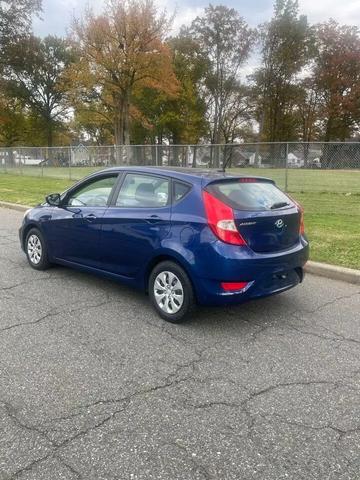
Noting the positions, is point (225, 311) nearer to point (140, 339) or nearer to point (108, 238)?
point (140, 339)

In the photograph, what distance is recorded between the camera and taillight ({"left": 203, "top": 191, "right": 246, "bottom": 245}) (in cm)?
399

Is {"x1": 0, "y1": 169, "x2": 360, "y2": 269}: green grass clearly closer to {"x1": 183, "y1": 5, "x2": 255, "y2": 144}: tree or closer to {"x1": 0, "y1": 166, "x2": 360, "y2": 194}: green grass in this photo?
{"x1": 0, "y1": 166, "x2": 360, "y2": 194}: green grass

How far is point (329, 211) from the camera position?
10.8 m

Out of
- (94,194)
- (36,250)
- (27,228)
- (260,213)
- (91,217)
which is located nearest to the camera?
(260,213)

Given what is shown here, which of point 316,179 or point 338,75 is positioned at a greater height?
point 338,75

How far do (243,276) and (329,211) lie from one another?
25.0 feet

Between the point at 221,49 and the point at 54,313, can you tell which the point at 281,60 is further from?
the point at 54,313

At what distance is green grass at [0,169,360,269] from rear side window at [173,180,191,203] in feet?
9.66

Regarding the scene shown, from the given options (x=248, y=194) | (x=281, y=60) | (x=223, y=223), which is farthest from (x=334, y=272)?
(x=281, y=60)

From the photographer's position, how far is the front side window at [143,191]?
14.9 ft

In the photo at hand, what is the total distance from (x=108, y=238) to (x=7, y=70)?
60.7 metres

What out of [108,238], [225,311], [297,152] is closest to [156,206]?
[108,238]

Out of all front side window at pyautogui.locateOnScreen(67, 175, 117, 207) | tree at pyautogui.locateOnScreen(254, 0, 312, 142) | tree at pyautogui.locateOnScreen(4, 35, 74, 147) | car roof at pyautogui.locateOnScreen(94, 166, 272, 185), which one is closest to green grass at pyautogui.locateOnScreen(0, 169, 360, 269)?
car roof at pyautogui.locateOnScreen(94, 166, 272, 185)

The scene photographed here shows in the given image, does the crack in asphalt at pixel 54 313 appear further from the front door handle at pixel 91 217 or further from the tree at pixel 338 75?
the tree at pixel 338 75
